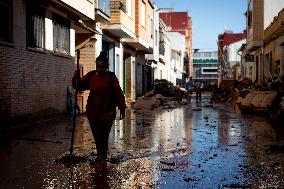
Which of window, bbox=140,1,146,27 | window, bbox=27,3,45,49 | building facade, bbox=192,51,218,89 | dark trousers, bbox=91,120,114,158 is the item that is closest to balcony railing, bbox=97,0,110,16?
window, bbox=27,3,45,49

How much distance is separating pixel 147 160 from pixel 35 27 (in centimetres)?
834

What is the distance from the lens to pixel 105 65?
23.9ft

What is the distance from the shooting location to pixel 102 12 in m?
20.0

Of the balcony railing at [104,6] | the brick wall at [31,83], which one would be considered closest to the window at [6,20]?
the brick wall at [31,83]

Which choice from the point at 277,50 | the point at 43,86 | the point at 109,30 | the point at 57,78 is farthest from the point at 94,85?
the point at 277,50

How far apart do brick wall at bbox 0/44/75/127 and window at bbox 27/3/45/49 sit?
1.06 ft

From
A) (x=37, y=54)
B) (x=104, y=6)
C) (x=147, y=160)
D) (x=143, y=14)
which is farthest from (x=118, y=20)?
(x=147, y=160)

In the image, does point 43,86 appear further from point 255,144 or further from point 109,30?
point 109,30

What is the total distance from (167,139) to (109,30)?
1402 centimetres

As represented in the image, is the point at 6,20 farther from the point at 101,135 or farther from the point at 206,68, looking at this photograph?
→ the point at 206,68

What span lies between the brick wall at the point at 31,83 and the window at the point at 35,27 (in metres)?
0.32

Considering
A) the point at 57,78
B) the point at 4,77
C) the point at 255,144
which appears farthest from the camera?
the point at 57,78

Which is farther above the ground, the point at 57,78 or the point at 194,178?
the point at 57,78

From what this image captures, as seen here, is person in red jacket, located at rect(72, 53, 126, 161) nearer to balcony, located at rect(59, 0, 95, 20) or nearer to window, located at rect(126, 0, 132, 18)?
balcony, located at rect(59, 0, 95, 20)
